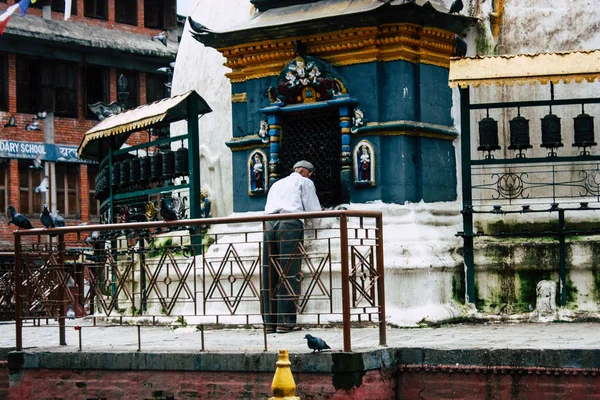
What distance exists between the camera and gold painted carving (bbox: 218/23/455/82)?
41.5 ft

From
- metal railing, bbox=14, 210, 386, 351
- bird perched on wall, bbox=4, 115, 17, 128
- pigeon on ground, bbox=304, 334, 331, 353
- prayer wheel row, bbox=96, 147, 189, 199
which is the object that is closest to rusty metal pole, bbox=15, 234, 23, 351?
metal railing, bbox=14, 210, 386, 351

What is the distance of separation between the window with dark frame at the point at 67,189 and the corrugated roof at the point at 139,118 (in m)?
20.5

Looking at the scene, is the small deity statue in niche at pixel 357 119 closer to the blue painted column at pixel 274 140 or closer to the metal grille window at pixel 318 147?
the metal grille window at pixel 318 147

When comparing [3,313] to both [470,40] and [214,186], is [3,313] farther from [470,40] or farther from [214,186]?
[470,40]

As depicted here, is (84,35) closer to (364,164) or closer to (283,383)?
(364,164)

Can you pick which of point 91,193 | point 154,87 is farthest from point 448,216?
point 154,87

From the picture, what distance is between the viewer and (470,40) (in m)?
13.3

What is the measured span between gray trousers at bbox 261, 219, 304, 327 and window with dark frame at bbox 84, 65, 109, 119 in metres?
27.0

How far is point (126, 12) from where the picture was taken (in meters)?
39.2

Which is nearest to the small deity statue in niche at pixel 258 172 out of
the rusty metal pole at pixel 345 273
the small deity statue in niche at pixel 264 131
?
the small deity statue in niche at pixel 264 131

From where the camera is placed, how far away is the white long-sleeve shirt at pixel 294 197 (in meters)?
11.8

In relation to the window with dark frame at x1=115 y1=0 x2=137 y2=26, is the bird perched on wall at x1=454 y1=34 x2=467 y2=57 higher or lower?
lower

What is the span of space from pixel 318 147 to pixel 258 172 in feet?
2.60

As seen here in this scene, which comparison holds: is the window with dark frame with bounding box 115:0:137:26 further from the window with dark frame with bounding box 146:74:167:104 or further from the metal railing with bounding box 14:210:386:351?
the metal railing with bounding box 14:210:386:351
